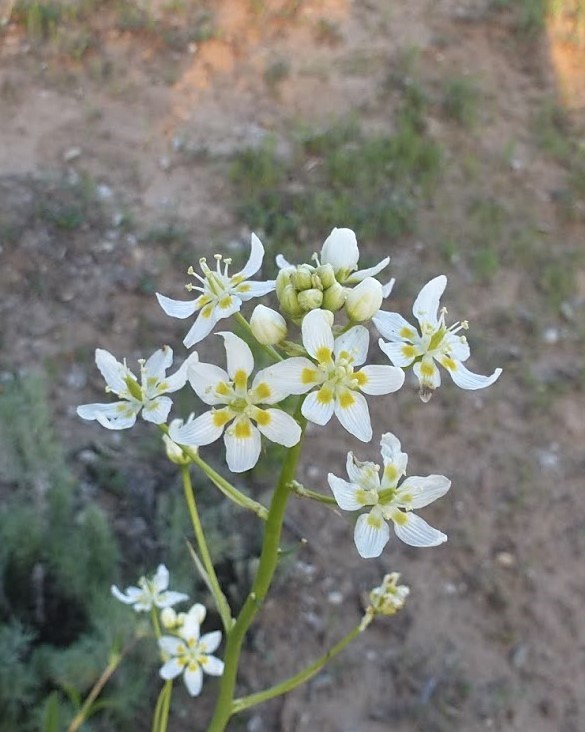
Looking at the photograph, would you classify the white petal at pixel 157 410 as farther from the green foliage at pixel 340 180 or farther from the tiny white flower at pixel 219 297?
the green foliage at pixel 340 180

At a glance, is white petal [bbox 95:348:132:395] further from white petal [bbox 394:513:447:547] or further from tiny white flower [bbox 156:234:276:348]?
white petal [bbox 394:513:447:547]

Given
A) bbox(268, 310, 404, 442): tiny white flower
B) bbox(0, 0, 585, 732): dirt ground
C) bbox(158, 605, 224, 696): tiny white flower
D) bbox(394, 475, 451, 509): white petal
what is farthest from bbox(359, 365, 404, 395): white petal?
bbox(0, 0, 585, 732): dirt ground

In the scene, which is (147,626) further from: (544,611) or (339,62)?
(339,62)

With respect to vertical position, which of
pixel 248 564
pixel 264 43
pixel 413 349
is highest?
pixel 413 349

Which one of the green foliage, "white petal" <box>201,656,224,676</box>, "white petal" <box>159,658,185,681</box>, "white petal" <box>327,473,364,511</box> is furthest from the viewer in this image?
the green foliage

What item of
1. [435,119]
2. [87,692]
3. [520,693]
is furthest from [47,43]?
[520,693]

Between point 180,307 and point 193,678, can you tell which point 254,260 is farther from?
point 193,678
